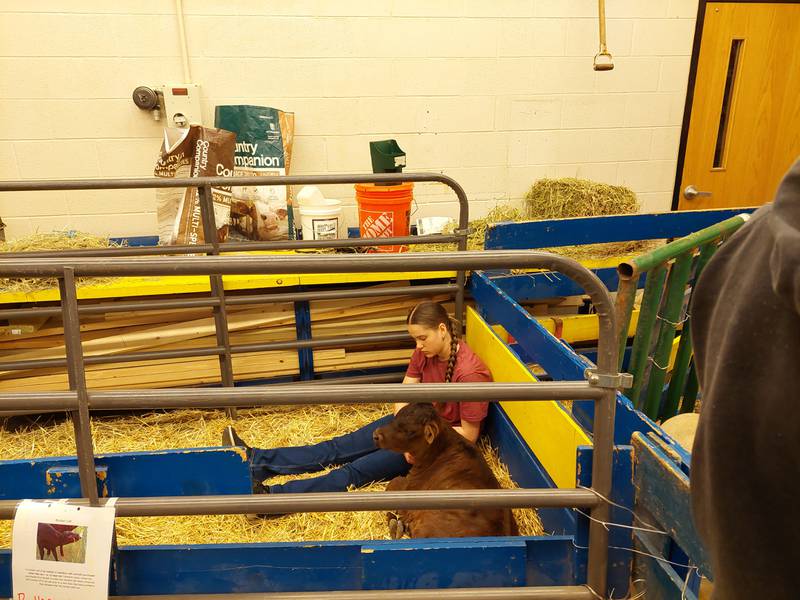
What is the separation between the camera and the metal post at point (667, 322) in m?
2.30

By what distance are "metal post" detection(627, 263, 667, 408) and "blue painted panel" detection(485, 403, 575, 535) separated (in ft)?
1.58

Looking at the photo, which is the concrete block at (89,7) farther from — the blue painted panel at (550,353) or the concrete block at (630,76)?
the concrete block at (630,76)

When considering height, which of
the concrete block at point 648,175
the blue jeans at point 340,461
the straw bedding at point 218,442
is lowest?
the straw bedding at point 218,442

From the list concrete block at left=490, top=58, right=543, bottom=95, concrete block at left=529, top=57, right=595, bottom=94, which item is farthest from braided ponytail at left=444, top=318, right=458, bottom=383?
concrete block at left=529, top=57, right=595, bottom=94

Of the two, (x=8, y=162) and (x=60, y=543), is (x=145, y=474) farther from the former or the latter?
(x=8, y=162)

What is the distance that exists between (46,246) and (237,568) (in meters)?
2.82

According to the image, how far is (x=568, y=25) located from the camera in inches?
165

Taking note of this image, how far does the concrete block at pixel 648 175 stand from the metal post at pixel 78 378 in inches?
170

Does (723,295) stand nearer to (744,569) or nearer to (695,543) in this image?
(744,569)

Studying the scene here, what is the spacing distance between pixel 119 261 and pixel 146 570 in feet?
2.93

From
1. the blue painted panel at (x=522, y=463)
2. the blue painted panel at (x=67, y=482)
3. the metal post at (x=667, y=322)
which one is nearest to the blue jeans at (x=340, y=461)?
the blue painted panel at (x=522, y=463)

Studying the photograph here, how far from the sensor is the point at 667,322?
7.63 feet

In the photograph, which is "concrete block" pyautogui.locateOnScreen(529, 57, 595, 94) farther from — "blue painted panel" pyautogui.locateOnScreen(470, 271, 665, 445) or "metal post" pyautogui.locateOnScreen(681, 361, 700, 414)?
"metal post" pyautogui.locateOnScreen(681, 361, 700, 414)

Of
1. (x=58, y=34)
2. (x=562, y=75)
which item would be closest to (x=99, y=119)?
(x=58, y=34)
